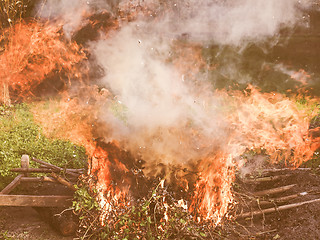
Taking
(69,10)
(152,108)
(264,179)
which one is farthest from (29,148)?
(264,179)

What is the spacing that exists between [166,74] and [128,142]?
6.92 ft

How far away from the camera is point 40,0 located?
887 centimetres

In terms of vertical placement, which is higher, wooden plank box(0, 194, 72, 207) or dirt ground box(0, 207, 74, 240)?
wooden plank box(0, 194, 72, 207)

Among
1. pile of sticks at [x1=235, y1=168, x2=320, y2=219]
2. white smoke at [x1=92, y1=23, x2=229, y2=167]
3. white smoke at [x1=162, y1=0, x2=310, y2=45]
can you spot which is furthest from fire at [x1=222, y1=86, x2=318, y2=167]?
white smoke at [x1=162, y1=0, x2=310, y2=45]

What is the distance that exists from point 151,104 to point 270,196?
2.95 metres

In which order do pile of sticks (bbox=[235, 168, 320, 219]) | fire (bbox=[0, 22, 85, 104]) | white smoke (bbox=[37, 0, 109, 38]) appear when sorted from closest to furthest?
pile of sticks (bbox=[235, 168, 320, 219]), white smoke (bbox=[37, 0, 109, 38]), fire (bbox=[0, 22, 85, 104])

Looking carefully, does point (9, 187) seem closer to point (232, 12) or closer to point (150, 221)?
point (150, 221)

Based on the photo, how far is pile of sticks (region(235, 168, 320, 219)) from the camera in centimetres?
472

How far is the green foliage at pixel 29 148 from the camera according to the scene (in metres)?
6.94

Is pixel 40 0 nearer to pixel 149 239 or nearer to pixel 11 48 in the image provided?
pixel 11 48

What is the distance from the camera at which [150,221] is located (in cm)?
387

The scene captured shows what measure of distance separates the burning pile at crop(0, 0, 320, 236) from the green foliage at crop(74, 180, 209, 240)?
4.5 inches

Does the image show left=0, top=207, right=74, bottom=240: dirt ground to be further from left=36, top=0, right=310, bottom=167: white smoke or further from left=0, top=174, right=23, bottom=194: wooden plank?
left=36, top=0, right=310, bottom=167: white smoke

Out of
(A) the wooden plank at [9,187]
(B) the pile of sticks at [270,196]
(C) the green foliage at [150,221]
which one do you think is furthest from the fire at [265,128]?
(A) the wooden plank at [9,187]
